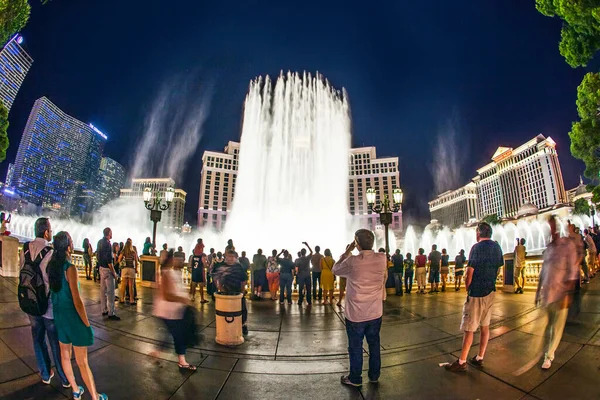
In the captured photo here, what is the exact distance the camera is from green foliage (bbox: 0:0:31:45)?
11.7 m

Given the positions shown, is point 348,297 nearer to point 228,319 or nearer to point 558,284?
point 228,319

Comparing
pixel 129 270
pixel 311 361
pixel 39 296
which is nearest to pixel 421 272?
pixel 311 361

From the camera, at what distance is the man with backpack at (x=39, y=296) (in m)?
3.74

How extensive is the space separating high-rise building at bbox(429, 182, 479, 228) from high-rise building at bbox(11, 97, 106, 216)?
209419 mm

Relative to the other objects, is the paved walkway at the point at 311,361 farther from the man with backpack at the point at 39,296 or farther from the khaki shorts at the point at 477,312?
the khaki shorts at the point at 477,312

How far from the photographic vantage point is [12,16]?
12.3 m

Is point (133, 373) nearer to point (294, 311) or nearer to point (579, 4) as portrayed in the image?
point (294, 311)

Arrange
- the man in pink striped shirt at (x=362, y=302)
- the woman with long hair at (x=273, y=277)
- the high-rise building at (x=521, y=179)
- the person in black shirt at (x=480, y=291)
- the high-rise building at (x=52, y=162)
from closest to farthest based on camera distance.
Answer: the man in pink striped shirt at (x=362, y=302) < the person in black shirt at (x=480, y=291) < the woman with long hair at (x=273, y=277) < the high-rise building at (x=521, y=179) < the high-rise building at (x=52, y=162)

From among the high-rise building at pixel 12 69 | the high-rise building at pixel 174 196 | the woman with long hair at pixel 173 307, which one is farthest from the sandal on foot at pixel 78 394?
the high-rise building at pixel 174 196

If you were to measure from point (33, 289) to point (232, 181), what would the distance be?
369 ft

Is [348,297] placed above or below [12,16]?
below

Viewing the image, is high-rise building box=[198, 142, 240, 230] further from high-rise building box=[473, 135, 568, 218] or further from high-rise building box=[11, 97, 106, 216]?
high-rise building box=[11, 97, 106, 216]

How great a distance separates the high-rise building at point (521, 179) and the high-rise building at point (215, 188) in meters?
103

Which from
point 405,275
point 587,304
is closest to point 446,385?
point 587,304
